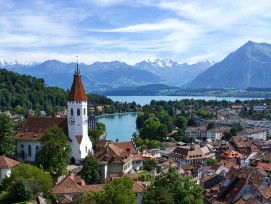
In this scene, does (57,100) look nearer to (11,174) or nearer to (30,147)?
(30,147)

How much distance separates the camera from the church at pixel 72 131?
115 ft

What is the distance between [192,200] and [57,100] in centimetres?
9116

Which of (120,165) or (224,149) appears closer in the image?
(120,165)

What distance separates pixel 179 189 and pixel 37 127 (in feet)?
50.1

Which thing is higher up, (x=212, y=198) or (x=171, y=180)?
(x=171, y=180)

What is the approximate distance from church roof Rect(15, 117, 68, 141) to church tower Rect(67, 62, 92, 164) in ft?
2.65

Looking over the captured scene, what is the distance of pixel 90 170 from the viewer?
1243 inches

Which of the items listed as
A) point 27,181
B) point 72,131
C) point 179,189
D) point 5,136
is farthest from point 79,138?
point 179,189

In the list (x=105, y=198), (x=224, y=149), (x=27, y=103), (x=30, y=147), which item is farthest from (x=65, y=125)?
(x=27, y=103)

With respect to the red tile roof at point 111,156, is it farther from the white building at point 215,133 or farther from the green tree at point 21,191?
the white building at point 215,133

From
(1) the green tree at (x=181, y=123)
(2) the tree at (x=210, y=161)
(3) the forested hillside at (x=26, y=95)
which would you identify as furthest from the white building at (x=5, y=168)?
(1) the green tree at (x=181, y=123)

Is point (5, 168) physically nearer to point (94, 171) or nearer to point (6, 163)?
point (6, 163)

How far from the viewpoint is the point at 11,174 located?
1044 inches

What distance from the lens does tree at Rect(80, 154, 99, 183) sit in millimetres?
31359
